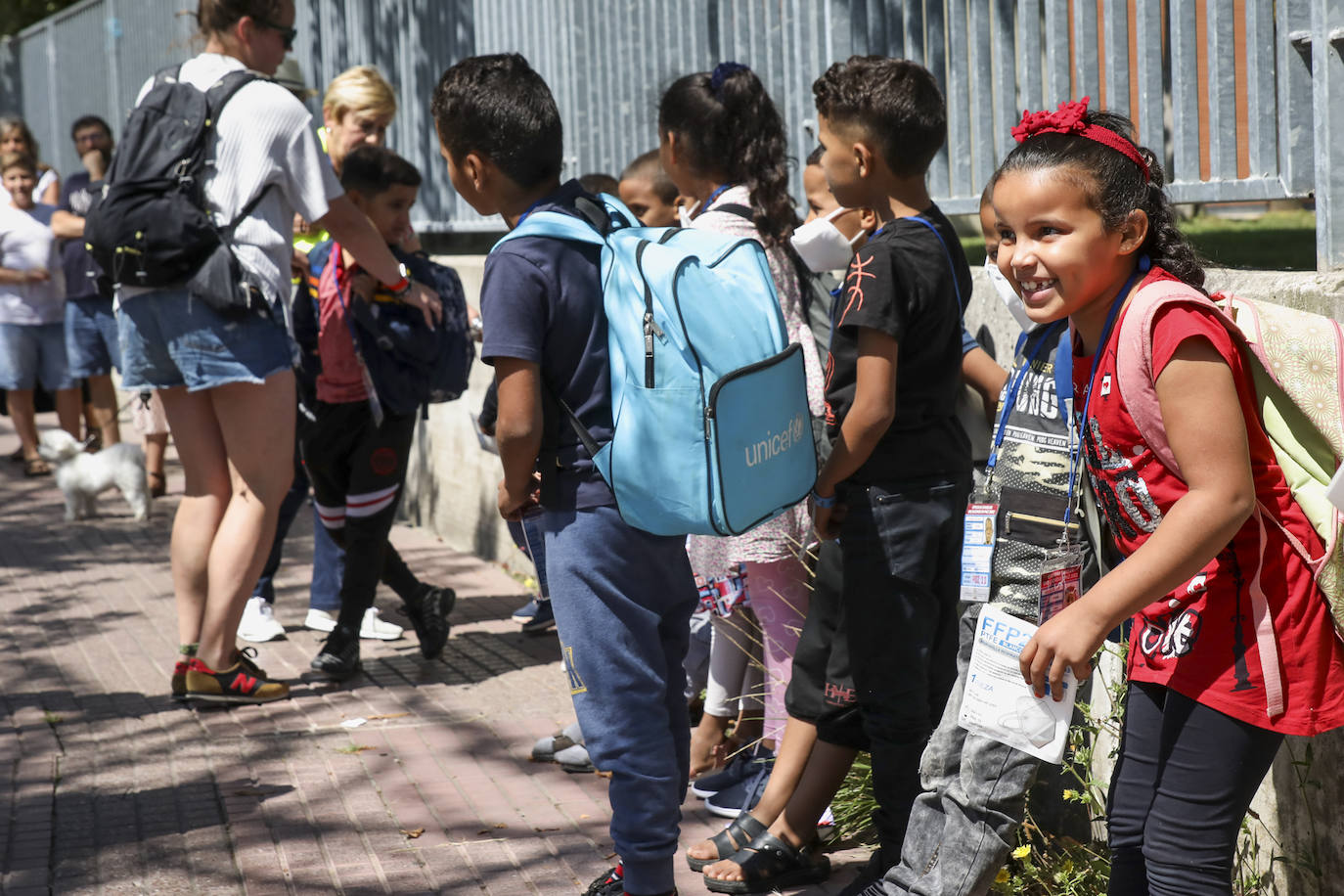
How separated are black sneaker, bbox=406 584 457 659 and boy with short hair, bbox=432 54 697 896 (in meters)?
2.67

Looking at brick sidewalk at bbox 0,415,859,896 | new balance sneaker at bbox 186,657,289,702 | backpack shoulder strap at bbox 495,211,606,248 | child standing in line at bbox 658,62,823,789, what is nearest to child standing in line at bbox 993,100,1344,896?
backpack shoulder strap at bbox 495,211,606,248

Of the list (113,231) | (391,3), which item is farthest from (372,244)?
(391,3)

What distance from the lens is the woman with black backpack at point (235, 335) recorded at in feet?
15.6

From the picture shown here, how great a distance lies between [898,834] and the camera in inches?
134

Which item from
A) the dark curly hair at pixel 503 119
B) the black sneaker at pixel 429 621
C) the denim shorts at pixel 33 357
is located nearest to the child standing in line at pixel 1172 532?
the dark curly hair at pixel 503 119

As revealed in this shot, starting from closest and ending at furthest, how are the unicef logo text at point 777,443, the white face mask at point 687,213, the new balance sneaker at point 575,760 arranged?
1. the unicef logo text at point 777,443
2. the white face mask at point 687,213
3. the new balance sneaker at point 575,760

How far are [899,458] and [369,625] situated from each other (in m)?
3.55

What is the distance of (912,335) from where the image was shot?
3.28 metres

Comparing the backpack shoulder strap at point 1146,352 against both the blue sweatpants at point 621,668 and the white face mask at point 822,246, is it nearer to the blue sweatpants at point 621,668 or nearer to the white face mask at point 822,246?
the blue sweatpants at point 621,668

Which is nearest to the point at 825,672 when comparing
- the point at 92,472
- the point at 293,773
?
the point at 293,773

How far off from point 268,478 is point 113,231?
982mm

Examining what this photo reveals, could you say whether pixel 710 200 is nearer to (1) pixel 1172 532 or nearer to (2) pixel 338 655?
(1) pixel 1172 532

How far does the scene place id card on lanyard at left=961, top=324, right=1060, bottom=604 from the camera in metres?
2.86

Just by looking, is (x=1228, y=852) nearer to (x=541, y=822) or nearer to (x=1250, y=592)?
(x=1250, y=592)
